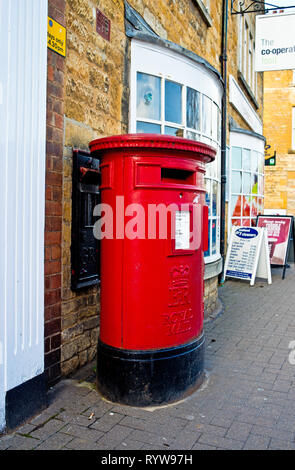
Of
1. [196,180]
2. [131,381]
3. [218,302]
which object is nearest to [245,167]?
[218,302]

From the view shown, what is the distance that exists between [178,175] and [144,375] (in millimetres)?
1603

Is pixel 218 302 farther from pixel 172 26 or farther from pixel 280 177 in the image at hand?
pixel 280 177

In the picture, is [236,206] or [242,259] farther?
[236,206]

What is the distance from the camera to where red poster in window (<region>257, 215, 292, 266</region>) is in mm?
9641

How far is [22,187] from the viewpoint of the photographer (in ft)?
9.63

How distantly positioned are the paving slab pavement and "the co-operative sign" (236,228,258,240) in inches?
169

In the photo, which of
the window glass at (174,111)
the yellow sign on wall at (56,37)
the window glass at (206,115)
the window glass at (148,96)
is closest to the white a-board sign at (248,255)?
the window glass at (174,111)

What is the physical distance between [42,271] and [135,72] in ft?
8.67

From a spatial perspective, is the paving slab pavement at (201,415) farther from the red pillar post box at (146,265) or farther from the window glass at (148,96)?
the window glass at (148,96)

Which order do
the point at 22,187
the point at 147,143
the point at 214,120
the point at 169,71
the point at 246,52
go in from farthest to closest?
1. the point at 246,52
2. the point at 214,120
3. the point at 169,71
4. the point at 147,143
5. the point at 22,187

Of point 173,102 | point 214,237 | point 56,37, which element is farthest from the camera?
point 214,237

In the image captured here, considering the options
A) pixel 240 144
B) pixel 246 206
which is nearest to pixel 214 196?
pixel 240 144

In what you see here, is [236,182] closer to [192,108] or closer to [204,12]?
[204,12]

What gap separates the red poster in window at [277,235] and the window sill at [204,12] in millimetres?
4674
